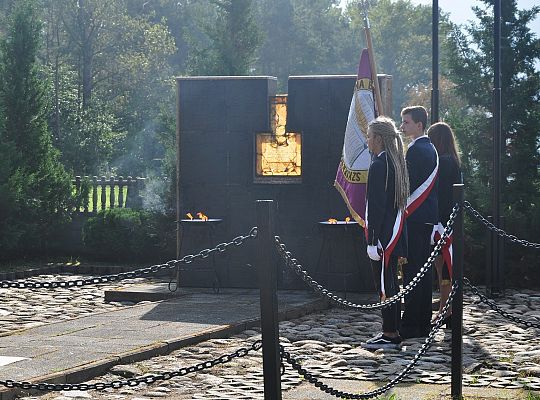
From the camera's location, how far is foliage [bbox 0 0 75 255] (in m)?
20.2

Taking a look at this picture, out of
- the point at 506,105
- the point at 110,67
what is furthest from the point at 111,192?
the point at 110,67

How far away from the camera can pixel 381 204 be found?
1034 centimetres

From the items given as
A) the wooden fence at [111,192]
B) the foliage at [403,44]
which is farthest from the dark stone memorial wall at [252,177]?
the foliage at [403,44]

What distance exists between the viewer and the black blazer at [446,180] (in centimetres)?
1143

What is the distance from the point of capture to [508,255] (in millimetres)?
16234

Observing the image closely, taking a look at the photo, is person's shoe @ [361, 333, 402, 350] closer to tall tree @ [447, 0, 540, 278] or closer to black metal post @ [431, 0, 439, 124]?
black metal post @ [431, 0, 439, 124]

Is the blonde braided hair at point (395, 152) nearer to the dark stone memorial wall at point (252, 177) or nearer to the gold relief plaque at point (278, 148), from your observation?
the dark stone memorial wall at point (252, 177)

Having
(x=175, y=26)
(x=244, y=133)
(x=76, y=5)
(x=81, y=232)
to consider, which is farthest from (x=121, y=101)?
(x=244, y=133)

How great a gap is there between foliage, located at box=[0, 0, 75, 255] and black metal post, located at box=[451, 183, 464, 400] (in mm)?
12846

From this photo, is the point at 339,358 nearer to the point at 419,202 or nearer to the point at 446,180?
the point at 419,202

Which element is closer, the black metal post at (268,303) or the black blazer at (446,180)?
the black metal post at (268,303)

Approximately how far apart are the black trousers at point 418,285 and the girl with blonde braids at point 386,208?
48cm

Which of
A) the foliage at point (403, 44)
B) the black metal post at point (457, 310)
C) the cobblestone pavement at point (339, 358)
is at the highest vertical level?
the foliage at point (403, 44)

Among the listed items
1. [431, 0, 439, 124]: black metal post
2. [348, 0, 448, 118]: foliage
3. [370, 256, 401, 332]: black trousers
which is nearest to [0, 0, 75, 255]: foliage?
[431, 0, 439, 124]: black metal post
